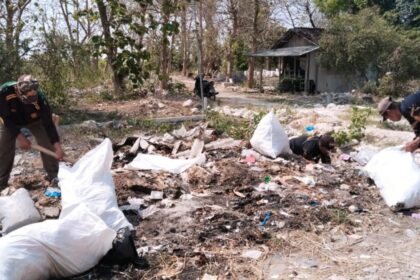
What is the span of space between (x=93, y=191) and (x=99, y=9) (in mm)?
9932

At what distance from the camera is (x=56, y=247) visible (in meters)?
2.46

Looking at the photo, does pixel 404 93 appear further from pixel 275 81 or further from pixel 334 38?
pixel 275 81

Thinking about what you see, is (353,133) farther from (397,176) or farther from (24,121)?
(24,121)

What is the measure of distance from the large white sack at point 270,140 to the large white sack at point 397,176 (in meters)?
1.28

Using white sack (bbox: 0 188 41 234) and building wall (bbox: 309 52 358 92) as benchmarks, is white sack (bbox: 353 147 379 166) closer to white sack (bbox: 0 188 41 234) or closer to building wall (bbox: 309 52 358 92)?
white sack (bbox: 0 188 41 234)

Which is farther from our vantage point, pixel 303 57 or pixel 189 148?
pixel 303 57

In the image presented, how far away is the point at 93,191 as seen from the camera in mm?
3197

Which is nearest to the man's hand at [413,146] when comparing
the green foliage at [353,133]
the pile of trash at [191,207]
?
the pile of trash at [191,207]

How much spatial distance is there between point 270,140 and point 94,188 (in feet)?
9.24

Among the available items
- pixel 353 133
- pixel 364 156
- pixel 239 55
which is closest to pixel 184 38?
pixel 239 55

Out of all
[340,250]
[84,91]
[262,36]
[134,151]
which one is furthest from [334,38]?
[340,250]

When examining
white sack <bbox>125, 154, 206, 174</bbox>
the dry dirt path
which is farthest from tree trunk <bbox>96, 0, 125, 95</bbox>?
the dry dirt path

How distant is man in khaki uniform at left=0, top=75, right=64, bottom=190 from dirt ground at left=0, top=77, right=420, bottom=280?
287mm

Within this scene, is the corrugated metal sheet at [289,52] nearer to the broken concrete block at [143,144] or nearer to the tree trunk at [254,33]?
the tree trunk at [254,33]
